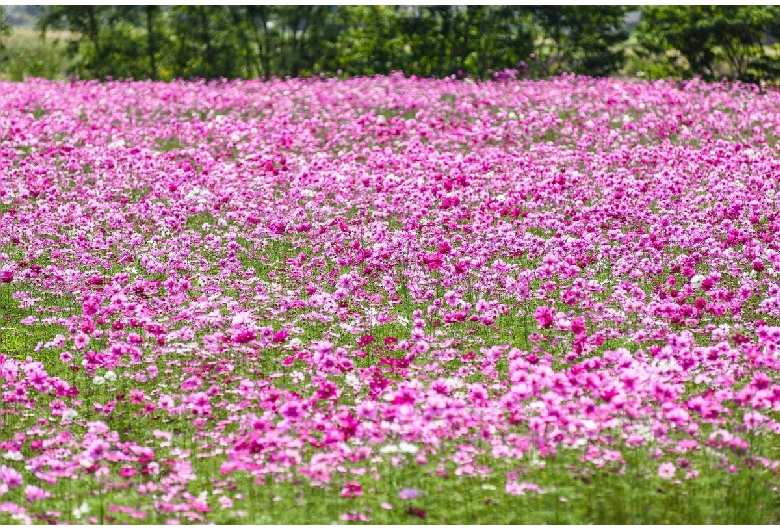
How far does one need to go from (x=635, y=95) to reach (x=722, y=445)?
54.5 ft

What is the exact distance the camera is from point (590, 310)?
10.5 metres

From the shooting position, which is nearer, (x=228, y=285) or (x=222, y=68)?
(x=228, y=285)

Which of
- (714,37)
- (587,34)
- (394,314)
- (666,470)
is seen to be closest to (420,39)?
(587,34)

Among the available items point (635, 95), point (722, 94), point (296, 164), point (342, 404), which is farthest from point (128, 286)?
point (722, 94)

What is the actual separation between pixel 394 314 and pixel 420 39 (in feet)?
116

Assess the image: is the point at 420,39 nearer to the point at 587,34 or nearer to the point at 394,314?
the point at 587,34

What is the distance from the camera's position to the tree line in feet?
114

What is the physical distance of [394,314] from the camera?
1049cm

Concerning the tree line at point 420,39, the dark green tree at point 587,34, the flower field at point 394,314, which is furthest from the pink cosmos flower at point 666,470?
the dark green tree at point 587,34

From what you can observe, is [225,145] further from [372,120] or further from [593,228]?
[593,228]

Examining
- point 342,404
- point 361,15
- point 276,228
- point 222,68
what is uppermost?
point 361,15

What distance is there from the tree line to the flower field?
45.9 feet

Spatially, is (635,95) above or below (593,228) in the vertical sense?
above

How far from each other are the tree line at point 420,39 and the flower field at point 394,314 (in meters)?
14.0
